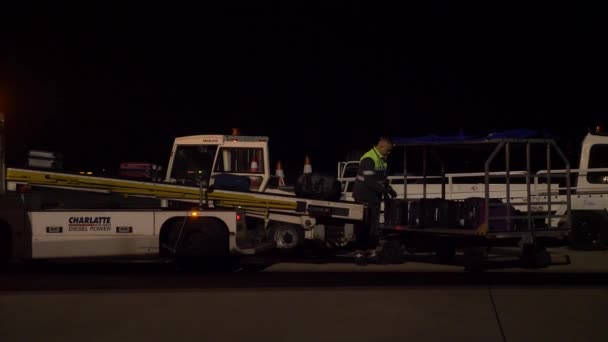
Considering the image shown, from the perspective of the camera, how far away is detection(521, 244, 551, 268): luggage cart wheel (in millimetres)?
12028

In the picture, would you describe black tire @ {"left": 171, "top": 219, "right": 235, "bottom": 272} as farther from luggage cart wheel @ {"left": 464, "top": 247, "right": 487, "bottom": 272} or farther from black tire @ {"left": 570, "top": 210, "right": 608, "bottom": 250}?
black tire @ {"left": 570, "top": 210, "right": 608, "bottom": 250}

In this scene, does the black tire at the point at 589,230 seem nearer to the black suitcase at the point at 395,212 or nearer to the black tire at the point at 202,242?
the black suitcase at the point at 395,212

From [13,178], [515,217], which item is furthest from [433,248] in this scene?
[13,178]

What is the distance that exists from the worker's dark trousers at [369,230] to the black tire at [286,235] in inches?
42.0

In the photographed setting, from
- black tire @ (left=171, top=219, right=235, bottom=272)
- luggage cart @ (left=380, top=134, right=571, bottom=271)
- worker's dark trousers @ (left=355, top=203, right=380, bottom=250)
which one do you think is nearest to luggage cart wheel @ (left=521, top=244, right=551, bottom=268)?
luggage cart @ (left=380, top=134, right=571, bottom=271)

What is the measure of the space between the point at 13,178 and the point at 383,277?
6688mm

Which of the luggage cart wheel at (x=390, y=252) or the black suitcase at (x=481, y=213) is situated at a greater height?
the black suitcase at (x=481, y=213)

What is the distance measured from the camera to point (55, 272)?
1209cm

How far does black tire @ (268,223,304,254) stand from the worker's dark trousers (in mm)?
1068

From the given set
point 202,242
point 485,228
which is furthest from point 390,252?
point 202,242

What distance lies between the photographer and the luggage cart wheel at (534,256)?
12.0 m

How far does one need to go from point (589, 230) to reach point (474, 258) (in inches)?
193

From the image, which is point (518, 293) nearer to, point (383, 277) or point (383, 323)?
point (383, 323)

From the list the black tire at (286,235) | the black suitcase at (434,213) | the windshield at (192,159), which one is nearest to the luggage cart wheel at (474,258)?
the black suitcase at (434,213)
